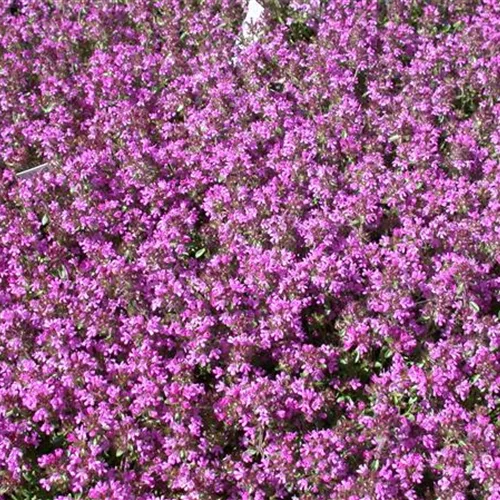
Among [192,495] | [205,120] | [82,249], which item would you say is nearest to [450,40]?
[205,120]

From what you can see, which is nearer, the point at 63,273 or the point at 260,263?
the point at 260,263

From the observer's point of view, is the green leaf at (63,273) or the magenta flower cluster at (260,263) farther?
the green leaf at (63,273)

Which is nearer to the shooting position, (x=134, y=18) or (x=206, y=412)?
(x=206, y=412)

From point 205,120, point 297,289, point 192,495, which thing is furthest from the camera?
point 205,120

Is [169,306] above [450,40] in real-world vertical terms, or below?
below

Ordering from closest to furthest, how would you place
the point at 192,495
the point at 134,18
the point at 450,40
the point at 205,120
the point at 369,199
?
the point at 192,495
the point at 369,199
the point at 205,120
the point at 450,40
the point at 134,18

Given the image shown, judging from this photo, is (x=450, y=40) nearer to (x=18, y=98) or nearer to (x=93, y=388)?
(x=18, y=98)

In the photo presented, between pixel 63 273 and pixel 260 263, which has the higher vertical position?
pixel 63 273

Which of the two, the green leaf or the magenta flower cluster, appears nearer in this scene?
the magenta flower cluster
